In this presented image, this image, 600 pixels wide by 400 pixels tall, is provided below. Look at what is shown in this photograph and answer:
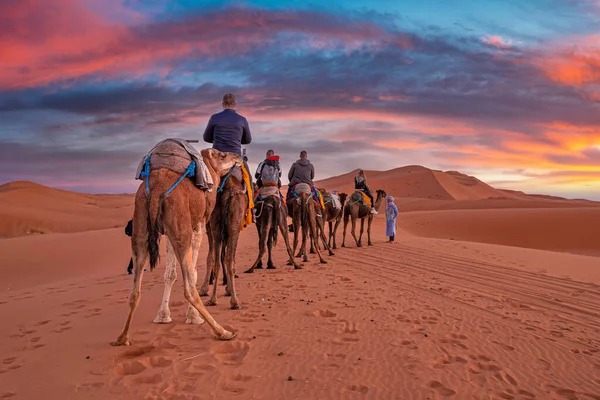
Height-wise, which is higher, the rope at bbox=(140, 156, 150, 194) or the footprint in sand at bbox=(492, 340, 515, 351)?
the rope at bbox=(140, 156, 150, 194)

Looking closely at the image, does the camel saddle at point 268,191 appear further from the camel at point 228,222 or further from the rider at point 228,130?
the camel at point 228,222

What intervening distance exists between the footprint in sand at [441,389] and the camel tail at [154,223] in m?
3.61

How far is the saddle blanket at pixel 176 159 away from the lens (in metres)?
5.82

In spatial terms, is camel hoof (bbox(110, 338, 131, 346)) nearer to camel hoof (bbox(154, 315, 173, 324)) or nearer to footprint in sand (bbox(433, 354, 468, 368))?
camel hoof (bbox(154, 315, 173, 324))

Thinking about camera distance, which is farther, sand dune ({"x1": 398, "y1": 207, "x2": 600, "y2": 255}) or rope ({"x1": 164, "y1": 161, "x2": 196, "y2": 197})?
sand dune ({"x1": 398, "y1": 207, "x2": 600, "y2": 255})

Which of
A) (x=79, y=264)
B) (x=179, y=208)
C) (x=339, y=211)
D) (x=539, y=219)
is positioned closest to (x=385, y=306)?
(x=179, y=208)

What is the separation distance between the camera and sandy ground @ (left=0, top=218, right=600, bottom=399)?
15.2 feet

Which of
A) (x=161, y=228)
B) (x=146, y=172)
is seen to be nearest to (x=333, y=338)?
(x=161, y=228)

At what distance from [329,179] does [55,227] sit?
9546cm

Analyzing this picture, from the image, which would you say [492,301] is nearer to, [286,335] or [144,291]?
[286,335]

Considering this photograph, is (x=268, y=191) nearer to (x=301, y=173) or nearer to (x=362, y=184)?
(x=301, y=173)

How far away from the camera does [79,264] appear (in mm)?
16875

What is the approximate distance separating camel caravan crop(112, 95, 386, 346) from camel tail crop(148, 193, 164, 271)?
0.01 meters

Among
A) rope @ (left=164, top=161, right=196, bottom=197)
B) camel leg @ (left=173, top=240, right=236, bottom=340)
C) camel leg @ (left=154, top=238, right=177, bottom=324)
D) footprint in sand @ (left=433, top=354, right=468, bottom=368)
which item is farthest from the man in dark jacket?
footprint in sand @ (left=433, top=354, right=468, bottom=368)
